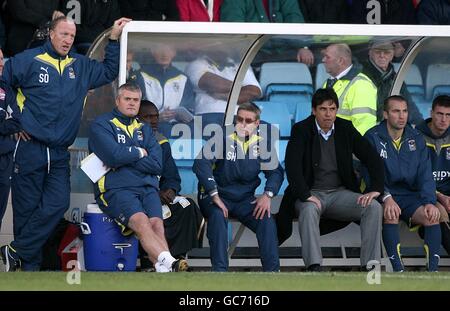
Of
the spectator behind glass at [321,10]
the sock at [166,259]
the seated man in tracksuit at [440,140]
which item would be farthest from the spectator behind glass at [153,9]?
the sock at [166,259]

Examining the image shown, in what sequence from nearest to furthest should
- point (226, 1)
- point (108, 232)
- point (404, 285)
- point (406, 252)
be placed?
point (404, 285) < point (108, 232) < point (406, 252) < point (226, 1)

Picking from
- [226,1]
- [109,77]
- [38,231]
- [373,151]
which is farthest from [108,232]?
[226,1]

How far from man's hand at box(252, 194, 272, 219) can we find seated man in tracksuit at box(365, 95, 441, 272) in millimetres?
987

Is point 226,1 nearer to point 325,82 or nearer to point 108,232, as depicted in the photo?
point 325,82

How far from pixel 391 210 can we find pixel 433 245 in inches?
19.4

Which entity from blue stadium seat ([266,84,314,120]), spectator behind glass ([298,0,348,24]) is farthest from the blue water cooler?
spectator behind glass ([298,0,348,24])

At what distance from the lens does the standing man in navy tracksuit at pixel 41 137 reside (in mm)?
11500

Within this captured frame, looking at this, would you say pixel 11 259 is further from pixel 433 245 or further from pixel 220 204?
pixel 433 245

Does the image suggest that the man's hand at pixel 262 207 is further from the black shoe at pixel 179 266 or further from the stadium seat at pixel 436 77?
the stadium seat at pixel 436 77

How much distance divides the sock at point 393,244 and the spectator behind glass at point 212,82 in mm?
1764

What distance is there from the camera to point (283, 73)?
12617 mm

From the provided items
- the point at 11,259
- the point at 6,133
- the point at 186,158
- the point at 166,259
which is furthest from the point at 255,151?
the point at 11,259

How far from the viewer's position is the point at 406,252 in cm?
1247

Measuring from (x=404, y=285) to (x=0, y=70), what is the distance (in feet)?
13.5
